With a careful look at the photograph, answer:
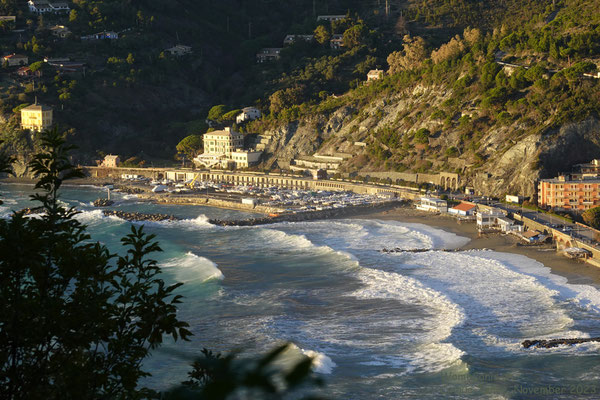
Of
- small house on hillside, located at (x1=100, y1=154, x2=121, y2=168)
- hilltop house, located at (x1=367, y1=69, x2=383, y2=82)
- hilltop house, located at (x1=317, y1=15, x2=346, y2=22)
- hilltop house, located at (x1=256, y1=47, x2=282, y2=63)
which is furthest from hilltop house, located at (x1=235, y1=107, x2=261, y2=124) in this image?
hilltop house, located at (x1=317, y1=15, x2=346, y2=22)

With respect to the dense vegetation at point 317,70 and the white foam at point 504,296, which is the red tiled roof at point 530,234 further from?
the dense vegetation at point 317,70

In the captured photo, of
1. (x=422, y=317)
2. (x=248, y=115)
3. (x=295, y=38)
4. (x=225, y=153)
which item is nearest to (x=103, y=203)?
(x=225, y=153)

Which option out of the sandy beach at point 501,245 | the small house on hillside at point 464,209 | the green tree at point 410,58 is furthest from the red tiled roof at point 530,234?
the green tree at point 410,58

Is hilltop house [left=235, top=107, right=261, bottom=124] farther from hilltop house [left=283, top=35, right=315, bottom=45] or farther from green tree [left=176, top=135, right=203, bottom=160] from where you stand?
hilltop house [left=283, top=35, right=315, bottom=45]

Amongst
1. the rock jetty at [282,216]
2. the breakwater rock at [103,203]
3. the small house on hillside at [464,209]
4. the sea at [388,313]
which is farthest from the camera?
→ the breakwater rock at [103,203]

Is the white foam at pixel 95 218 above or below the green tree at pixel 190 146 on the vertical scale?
below

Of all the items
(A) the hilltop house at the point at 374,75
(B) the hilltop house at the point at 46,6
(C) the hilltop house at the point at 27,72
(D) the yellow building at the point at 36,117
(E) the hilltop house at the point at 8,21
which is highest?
(B) the hilltop house at the point at 46,6
